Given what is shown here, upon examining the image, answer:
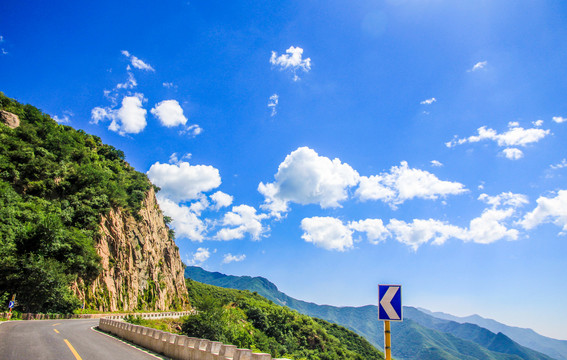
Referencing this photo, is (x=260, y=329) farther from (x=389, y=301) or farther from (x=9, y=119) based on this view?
(x=389, y=301)

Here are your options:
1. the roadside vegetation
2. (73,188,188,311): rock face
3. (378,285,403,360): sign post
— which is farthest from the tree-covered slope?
(378,285,403,360): sign post

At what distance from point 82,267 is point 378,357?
130 m

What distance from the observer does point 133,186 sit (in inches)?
2682

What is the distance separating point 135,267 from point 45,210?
21366 mm

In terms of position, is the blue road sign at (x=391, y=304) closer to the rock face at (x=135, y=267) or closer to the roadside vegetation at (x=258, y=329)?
the roadside vegetation at (x=258, y=329)

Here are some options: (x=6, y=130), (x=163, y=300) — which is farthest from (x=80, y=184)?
(x=163, y=300)

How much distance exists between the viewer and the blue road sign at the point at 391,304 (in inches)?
236

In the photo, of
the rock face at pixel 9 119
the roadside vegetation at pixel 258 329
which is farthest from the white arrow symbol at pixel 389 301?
the rock face at pixel 9 119

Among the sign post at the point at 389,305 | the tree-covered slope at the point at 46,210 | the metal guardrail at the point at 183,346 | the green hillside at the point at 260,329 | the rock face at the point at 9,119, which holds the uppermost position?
the rock face at the point at 9,119

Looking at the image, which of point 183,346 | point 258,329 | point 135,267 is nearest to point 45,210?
point 135,267

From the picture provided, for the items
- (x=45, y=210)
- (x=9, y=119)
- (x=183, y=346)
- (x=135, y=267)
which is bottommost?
(x=183, y=346)

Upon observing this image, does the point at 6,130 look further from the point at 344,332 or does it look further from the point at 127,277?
the point at 344,332

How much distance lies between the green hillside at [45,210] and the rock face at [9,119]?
1635mm

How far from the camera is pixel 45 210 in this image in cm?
4088
